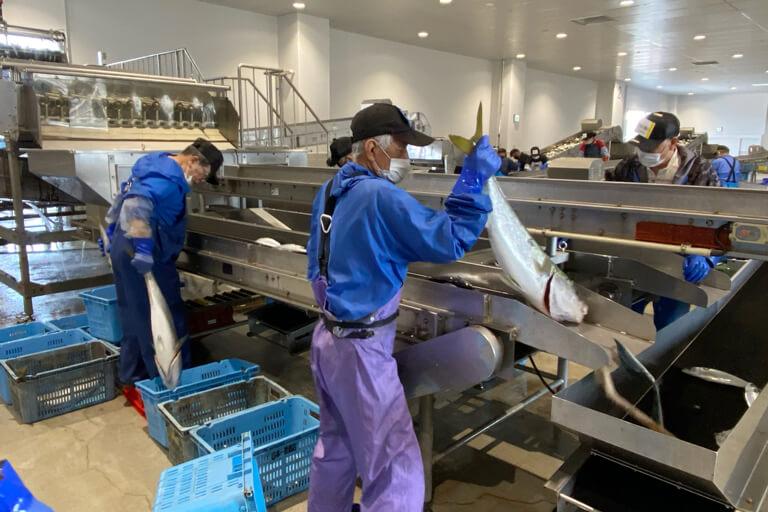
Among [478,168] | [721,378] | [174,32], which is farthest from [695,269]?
[174,32]

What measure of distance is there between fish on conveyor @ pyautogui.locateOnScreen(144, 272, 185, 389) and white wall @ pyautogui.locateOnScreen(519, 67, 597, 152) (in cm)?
1390

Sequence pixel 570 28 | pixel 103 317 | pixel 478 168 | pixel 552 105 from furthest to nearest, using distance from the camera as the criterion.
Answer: pixel 552 105, pixel 570 28, pixel 103 317, pixel 478 168

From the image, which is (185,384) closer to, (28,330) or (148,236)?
(148,236)

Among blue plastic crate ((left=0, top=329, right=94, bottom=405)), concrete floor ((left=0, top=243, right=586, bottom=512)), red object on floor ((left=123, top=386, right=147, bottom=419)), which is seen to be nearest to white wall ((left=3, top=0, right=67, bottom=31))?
blue plastic crate ((left=0, top=329, right=94, bottom=405))

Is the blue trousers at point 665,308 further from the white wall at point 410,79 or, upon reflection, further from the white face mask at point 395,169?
the white wall at point 410,79

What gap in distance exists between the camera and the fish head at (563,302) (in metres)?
1.58

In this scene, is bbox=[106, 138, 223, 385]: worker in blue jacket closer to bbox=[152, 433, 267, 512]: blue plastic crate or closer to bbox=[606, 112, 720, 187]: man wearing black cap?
bbox=[152, 433, 267, 512]: blue plastic crate

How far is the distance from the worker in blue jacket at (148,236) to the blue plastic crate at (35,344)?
1.70 ft

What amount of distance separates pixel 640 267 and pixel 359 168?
1.36m

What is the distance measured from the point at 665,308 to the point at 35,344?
3.61 m

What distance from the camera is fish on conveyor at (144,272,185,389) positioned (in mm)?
2477

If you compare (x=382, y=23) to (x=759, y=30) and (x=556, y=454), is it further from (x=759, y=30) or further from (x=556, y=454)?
(x=556, y=454)

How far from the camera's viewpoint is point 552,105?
16609mm

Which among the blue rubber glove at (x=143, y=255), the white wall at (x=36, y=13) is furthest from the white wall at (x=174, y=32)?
the blue rubber glove at (x=143, y=255)
